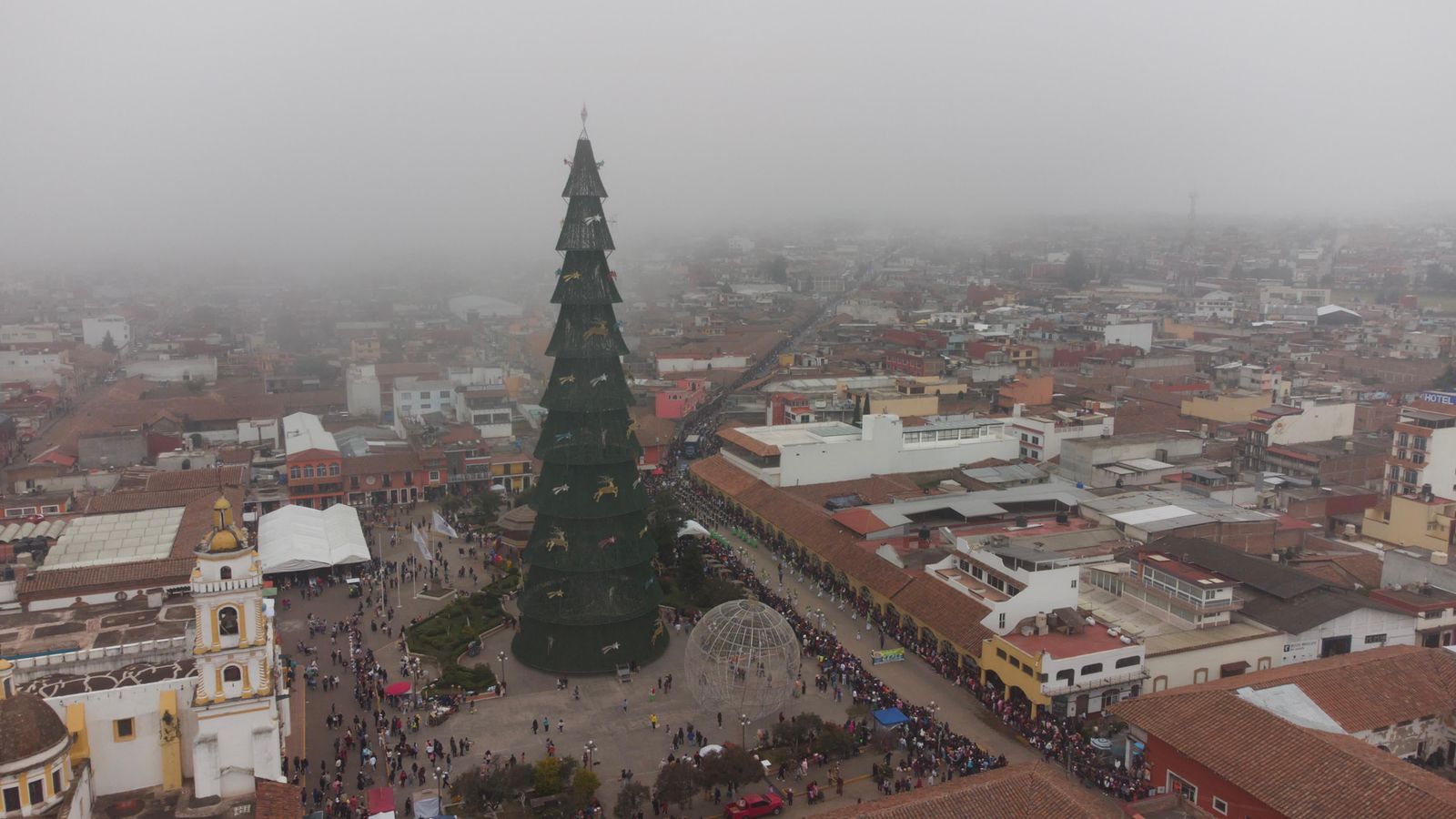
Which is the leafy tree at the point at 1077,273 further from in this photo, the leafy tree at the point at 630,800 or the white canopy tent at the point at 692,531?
the leafy tree at the point at 630,800

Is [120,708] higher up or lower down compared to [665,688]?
higher up

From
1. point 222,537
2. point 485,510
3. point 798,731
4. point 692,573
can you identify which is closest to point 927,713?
point 798,731

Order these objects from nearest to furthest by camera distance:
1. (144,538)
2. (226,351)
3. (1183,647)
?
(1183,647) → (144,538) → (226,351)

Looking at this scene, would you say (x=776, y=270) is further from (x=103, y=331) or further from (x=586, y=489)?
(x=586, y=489)

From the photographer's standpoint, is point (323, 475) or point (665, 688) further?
point (323, 475)

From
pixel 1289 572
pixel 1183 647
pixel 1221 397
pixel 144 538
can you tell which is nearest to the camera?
pixel 1183 647

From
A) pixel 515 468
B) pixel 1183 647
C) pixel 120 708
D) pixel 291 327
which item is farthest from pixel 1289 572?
pixel 291 327

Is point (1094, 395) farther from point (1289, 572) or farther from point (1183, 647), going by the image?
point (1183, 647)

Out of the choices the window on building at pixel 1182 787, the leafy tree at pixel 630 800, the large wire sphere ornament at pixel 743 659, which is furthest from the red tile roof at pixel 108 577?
the window on building at pixel 1182 787

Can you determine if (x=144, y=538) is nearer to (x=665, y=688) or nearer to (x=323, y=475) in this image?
(x=323, y=475)
